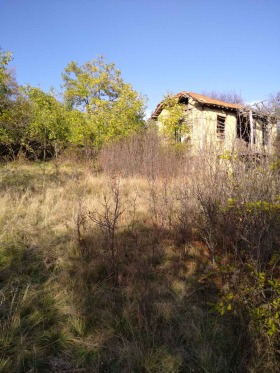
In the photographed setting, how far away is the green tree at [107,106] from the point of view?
44.1 feet

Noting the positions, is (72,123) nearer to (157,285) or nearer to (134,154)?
(134,154)

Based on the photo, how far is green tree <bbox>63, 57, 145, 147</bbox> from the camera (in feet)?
44.1

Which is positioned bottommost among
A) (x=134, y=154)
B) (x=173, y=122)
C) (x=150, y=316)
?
(x=150, y=316)

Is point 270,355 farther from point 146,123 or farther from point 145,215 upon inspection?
point 146,123

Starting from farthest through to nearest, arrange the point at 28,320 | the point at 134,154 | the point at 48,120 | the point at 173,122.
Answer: the point at 48,120 < the point at 173,122 < the point at 134,154 < the point at 28,320

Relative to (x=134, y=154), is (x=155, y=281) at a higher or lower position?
lower

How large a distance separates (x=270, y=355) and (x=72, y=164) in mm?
11654

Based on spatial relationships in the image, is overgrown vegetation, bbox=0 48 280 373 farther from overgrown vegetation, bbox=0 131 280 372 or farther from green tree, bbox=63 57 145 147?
green tree, bbox=63 57 145 147

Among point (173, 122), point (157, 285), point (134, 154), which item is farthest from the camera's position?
point (173, 122)

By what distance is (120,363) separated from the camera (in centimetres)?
194

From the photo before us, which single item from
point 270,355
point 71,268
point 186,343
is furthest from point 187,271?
point 71,268

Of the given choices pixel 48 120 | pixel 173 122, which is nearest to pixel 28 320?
pixel 173 122

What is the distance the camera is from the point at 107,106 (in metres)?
15.4

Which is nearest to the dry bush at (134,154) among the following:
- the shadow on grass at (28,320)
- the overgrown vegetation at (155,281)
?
the overgrown vegetation at (155,281)
